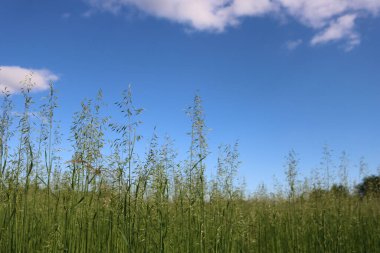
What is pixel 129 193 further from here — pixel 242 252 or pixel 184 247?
pixel 242 252

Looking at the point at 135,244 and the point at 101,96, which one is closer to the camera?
the point at 135,244

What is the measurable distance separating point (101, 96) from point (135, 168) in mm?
997

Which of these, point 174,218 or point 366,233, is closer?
point 174,218

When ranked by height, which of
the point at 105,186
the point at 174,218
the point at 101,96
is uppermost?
the point at 101,96

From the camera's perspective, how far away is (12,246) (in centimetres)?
349

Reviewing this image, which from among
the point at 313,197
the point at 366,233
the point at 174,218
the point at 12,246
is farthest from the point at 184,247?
the point at 313,197

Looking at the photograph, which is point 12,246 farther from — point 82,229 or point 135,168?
point 135,168

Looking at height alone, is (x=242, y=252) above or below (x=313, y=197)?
below

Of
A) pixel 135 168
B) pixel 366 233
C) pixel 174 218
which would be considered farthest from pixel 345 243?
pixel 135 168

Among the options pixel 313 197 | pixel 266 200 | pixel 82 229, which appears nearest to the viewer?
pixel 82 229

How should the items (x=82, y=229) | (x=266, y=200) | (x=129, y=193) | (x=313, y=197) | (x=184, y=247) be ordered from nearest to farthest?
(x=129, y=193), (x=82, y=229), (x=184, y=247), (x=313, y=197), (x=266, y=200)

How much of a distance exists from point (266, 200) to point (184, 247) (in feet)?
19.1

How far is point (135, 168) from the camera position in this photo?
3.74m

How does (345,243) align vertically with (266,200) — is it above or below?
below
